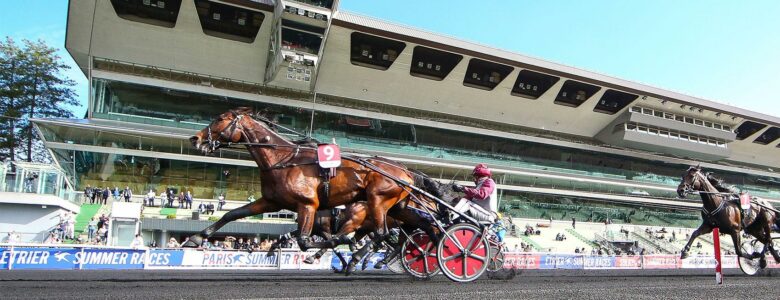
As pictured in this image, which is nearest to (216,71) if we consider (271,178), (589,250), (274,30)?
(274,30)

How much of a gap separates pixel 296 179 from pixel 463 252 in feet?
8.77

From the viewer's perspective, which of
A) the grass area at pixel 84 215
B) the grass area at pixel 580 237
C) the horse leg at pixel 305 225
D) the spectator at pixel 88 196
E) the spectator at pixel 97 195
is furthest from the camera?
the grass area at pixel 580 237

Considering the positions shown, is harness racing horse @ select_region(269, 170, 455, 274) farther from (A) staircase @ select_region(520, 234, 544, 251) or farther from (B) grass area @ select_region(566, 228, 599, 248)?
(B) grass area @ select_region(566, 228, 599, 248)

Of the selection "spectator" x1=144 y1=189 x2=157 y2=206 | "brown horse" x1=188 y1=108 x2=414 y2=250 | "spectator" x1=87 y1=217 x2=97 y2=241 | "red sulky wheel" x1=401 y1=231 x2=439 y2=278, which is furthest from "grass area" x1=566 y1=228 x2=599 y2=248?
"brown horse" x1=188 y1=108 x2=414 y2=250

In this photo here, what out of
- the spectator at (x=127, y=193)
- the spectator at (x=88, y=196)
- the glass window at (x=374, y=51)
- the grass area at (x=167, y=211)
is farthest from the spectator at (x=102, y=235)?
the glass window at (x=374, y=51)

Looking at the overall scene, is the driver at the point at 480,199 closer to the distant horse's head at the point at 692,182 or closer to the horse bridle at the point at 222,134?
the horse bridle at the point at 222,134

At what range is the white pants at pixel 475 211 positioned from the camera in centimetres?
852

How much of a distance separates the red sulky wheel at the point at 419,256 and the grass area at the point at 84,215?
73.6 ft

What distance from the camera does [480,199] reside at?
884cm

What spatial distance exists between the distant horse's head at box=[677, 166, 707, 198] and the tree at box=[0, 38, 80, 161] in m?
Answer: 46.0

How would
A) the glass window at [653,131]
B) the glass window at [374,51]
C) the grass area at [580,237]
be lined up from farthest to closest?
the glass window at [653,131], the glass window at [374,51], the grass area at [580,237]

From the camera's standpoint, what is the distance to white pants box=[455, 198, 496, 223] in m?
8.52

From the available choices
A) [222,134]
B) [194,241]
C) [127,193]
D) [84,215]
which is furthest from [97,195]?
[194,241]

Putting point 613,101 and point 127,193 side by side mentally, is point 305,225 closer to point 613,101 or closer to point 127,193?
point 127,193
